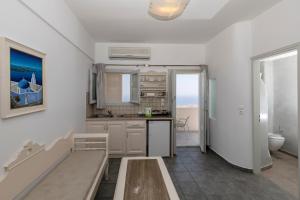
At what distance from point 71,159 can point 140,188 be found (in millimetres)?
1148

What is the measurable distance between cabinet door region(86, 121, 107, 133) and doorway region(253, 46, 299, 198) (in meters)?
2.91

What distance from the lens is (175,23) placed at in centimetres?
342

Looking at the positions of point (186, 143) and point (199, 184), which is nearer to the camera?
point (199, 184)

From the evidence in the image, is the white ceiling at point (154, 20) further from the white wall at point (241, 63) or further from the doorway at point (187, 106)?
the doorway at point (187, 106)

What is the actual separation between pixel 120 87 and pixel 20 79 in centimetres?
320

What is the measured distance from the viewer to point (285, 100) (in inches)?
173

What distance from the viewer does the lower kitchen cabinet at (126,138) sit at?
402 cm

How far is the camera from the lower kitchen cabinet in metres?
4.02

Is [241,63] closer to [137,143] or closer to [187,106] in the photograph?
[137,143]

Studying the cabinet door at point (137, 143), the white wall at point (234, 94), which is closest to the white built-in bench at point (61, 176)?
the cabinet door at point (137, 143)

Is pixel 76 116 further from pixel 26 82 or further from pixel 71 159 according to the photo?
pixel 26 82

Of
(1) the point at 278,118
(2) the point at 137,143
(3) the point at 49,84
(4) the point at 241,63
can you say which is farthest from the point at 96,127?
(1) the point at 278,118

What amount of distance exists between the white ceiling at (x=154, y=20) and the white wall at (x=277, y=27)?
0.14m

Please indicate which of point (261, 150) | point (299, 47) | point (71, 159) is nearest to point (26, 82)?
point (71, 159)
